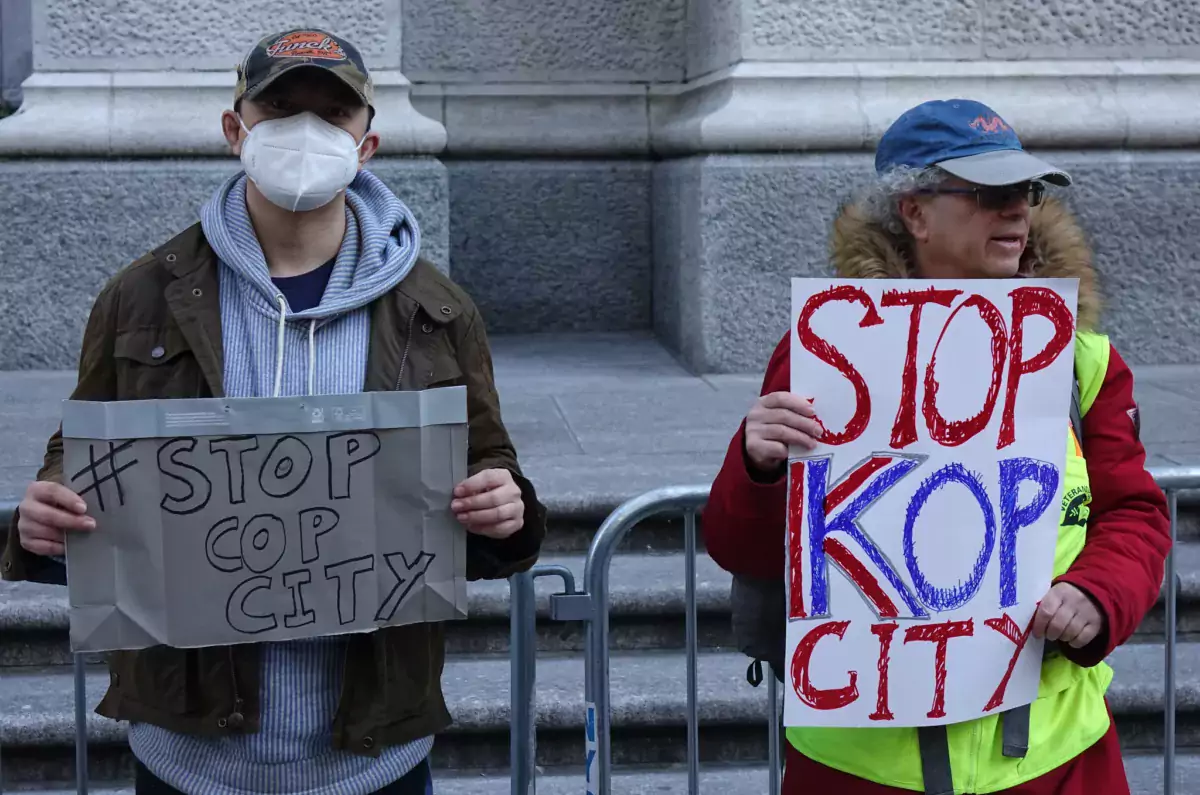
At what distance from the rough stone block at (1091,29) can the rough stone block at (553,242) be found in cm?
205

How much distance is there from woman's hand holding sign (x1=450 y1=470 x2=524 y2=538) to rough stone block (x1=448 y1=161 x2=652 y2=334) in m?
6.20

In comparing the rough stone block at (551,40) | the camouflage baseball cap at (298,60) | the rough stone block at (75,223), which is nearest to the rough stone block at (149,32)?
the rough stone block at (75,223)

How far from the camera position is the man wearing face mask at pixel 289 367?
2180 millimetres

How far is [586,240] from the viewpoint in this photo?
8461 mm

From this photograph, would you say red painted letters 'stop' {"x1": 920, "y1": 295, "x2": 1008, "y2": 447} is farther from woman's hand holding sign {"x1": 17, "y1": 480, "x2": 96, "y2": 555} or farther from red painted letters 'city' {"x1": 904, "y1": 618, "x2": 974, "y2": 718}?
woman's hand holding sign {"x1": 17, "y1": 480, "x2": 96, "y2": 555}

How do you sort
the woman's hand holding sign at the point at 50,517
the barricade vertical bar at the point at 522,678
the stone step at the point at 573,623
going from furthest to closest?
the stone step at the point at 573,623 < the barricade vertical bar at the point at 522,678 < the woman's hand holding sign at the point at 50,517

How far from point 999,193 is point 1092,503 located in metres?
0.48

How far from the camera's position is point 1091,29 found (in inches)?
284

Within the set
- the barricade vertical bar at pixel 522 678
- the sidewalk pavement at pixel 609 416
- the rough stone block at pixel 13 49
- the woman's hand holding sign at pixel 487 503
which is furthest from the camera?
the rough stone block at pixel 13 49

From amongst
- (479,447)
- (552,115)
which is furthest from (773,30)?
(479,447)

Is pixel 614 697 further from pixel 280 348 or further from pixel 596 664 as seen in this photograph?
pixel 280 348

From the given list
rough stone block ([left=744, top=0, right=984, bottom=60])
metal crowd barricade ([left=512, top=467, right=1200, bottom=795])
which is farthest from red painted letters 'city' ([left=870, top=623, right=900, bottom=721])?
rough stone block ([left=744, top=0, right=984, bottom=60])

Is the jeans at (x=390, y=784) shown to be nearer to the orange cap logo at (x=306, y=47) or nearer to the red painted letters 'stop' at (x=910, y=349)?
the red painted letters 'stop' at (x=910, y=349)

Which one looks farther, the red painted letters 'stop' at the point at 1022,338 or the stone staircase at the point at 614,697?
the stone staircase at the point at 614,697
